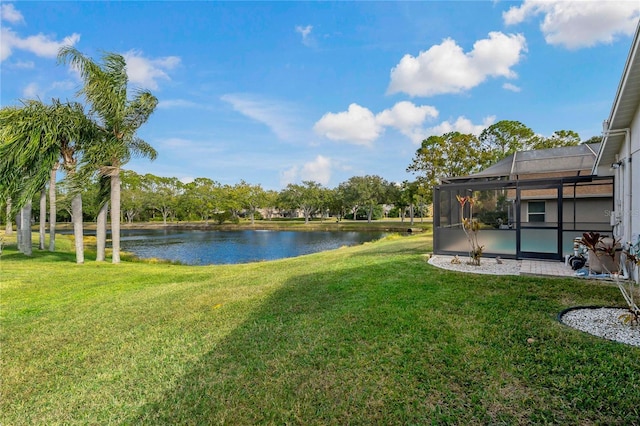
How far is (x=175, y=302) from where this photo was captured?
500 centimetres

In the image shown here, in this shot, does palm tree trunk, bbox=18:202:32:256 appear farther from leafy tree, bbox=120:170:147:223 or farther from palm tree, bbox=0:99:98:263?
leafy tree, bbox=120:170:147:223

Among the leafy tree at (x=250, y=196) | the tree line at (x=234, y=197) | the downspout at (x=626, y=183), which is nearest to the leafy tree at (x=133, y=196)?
the tree line at (x=234, y=197)

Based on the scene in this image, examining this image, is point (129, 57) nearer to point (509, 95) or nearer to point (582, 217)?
point (582, 217)

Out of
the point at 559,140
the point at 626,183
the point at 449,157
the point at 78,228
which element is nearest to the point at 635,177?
the point at 626,183

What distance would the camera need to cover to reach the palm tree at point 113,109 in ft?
30.8

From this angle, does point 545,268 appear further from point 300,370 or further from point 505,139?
point 505,139

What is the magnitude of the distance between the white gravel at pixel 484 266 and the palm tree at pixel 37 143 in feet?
35.6

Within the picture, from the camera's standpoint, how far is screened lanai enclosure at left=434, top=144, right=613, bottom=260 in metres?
6.92

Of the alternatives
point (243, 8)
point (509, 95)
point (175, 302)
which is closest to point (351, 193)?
A: point (509, 95)

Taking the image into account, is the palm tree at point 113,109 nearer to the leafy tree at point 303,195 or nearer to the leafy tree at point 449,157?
the leafy tree at point 449,157

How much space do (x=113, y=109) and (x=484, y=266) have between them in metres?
11.3

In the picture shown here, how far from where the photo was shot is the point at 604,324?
128 inches

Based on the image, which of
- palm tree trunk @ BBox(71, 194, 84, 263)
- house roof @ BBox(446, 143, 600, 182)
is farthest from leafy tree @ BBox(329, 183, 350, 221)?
palm tree trunk @ BBox(71, 194, 84, 263)

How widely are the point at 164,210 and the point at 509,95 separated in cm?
4591
